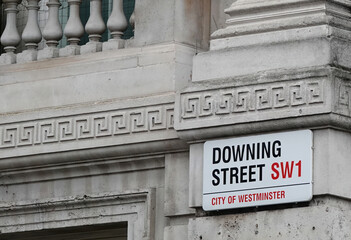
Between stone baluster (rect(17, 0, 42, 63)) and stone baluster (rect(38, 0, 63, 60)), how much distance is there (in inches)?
4.2

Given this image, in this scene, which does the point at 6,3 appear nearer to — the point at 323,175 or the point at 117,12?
the point at 117,12

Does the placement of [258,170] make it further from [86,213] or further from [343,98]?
[86,213]

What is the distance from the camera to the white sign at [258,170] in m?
15.5

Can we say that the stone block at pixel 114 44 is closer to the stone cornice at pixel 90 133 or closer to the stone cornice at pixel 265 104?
the stone cornice at pixel 90 133

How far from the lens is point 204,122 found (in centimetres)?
1608

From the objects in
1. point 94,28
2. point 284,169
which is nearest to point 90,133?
point 94,28

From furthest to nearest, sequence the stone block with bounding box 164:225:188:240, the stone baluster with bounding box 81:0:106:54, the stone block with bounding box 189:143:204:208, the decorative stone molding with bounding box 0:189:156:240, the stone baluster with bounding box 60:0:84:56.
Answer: the stone baluster with bounding box 60:0:84:56 → the stone baluster with bounding box 81:0:106:54 → the decorative stone molding with bounding box 0:189:156:240 → the stone block with bounding box 164:225:188:240 → the stone block with bounding box 189:143:204:208

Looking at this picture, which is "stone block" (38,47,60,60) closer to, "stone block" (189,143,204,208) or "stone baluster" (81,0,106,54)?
"stone baluster" (81,0,106,54)

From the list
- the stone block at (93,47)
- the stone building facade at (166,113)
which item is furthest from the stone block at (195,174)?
the stone block at (93,47)

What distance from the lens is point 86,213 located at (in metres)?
17.2

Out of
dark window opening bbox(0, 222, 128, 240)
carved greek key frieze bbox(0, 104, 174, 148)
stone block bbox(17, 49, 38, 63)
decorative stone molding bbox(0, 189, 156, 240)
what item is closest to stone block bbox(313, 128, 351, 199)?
carved greek key frieze bbox(0, 104, 174, 148)

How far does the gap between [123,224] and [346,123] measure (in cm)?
256

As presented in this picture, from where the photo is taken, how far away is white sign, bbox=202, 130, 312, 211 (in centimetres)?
1550

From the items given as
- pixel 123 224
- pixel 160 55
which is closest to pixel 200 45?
pixel 160 55
